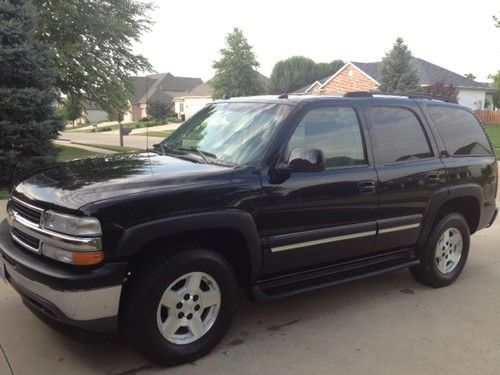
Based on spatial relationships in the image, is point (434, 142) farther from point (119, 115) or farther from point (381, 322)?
point (119, 115)

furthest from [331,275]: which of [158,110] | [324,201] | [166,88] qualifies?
[166,88]

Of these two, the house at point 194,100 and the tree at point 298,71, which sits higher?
the tree at point 298,71

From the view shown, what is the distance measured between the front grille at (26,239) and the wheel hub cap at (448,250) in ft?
11.9

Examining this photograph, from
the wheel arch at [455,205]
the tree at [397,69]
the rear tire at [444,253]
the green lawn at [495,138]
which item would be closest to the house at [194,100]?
the tree at [397,69]

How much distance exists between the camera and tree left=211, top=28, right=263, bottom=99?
48.2 metres

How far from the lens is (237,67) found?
48.2 meters

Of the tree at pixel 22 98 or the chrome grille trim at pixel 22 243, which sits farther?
the tree at pixel 22 98

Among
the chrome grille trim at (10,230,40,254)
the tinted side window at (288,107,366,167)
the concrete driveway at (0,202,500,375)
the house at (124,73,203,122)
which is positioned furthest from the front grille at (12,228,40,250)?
the house at (124,73,203,122)

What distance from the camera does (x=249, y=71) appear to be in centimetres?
4834

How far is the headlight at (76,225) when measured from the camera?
308cm

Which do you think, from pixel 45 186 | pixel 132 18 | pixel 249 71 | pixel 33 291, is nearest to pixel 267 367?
pixel 33 291

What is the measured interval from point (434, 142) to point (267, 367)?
9.02ft

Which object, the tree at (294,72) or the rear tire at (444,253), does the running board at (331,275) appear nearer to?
the rear tire at (444,253)

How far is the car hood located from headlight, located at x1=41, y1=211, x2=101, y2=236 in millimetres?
72
